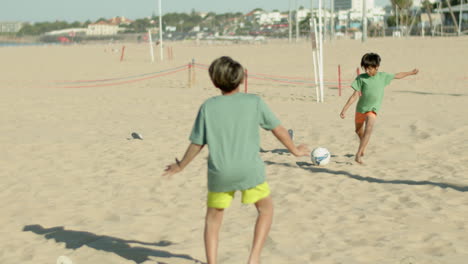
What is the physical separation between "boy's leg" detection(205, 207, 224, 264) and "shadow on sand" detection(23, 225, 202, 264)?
27.8 inches

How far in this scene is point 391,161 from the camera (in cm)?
807

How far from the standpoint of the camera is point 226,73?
3514mm

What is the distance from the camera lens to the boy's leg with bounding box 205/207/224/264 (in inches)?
148

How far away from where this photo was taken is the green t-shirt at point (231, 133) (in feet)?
11.6

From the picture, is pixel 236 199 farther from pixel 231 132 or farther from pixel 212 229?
pixel 231 132

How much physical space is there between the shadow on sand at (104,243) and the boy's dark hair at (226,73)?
1599mm

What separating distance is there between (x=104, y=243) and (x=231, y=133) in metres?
2.04

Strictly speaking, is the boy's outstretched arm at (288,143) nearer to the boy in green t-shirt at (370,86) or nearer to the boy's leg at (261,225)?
the boy's leg at (261,225)

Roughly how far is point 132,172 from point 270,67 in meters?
22.9

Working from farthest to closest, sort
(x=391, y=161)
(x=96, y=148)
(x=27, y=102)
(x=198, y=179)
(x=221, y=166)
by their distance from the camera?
(x=27, y=102) → (x=96, y=148) → (x=391, y=161) → (x=198, y=179) → (x=221, y=166)

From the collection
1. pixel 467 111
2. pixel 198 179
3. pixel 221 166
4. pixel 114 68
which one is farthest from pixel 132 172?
pixel 114 68

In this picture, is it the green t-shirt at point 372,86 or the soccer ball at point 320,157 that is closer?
the green t-shirt at point 372,86

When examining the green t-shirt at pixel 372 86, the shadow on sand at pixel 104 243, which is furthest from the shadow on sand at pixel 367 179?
→ the shadow on sand at pixel 104 243

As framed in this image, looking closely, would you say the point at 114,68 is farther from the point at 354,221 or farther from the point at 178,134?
the point at 354,221
